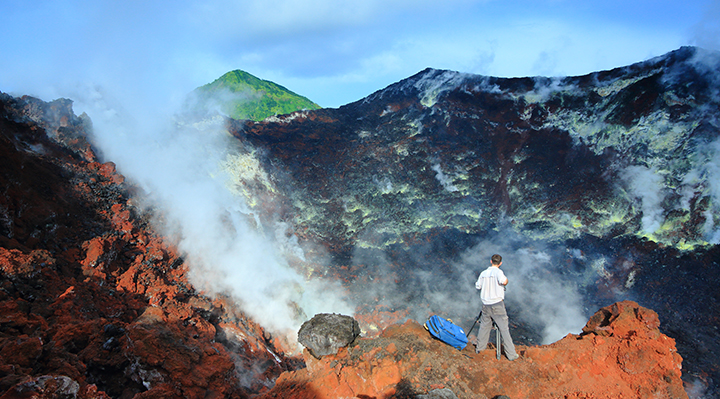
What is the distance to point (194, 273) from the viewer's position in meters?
10.1

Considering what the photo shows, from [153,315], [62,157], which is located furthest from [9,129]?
[153,315]

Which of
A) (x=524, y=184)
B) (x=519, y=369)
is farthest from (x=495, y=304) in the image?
(x=524, y=184)

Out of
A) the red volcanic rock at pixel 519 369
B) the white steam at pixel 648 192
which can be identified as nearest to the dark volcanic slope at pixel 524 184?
the white steam at pixel 648 192

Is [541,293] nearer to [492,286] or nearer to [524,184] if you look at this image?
[524,184]

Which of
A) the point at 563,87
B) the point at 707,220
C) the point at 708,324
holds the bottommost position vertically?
the point at 708,324

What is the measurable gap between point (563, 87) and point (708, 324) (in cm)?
1053

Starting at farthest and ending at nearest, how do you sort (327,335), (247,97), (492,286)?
(247,97) → (327,335) → (492,286)

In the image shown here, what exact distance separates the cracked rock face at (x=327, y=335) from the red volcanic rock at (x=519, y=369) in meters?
0.12

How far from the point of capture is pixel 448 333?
16.5 feet

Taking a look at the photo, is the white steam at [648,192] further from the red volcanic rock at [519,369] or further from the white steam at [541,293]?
the red volcanic rock at [519,369]

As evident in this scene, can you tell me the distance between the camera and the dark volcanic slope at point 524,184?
9.79 metres

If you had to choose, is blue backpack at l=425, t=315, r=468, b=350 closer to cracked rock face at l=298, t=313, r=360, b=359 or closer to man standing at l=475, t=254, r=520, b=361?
man standing at l=475, t=254, r=520, b=361

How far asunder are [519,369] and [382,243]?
36.5 feet

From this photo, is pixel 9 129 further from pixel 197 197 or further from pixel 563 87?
pixel 563 87
